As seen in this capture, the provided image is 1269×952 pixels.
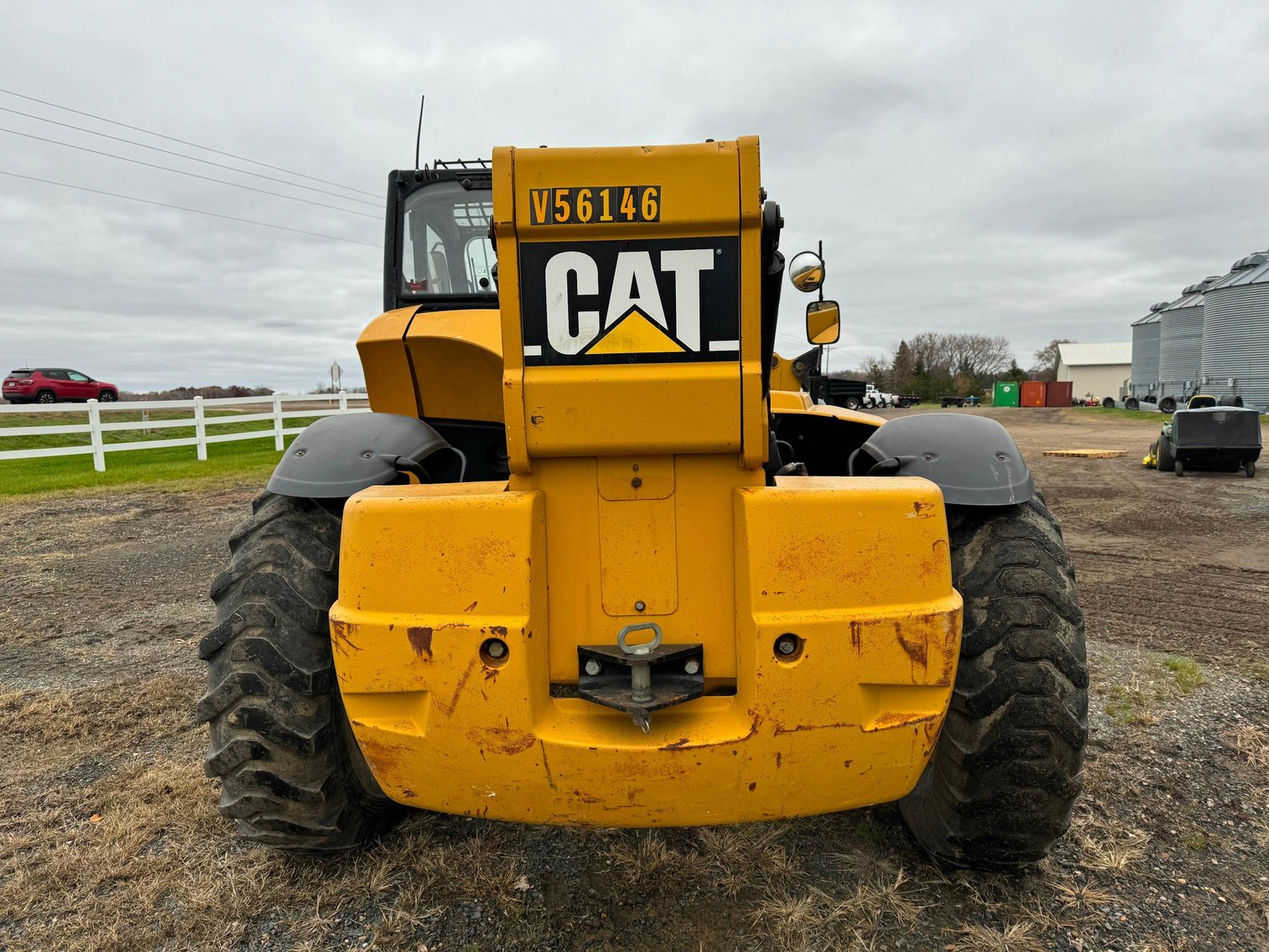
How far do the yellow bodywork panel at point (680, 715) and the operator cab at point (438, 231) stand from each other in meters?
2.37

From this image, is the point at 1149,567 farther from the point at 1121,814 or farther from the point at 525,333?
the point at 525,333

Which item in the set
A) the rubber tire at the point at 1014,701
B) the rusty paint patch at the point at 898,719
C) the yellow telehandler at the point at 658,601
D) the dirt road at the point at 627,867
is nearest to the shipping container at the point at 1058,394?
the dirt road at the point at 627,867

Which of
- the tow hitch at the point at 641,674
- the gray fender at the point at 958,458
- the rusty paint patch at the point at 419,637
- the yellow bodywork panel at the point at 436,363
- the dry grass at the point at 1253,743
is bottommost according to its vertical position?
the dry grass at the point at 1253,743

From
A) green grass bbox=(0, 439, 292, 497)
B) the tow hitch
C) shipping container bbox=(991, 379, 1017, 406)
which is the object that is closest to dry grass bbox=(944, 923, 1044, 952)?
the tow hitch

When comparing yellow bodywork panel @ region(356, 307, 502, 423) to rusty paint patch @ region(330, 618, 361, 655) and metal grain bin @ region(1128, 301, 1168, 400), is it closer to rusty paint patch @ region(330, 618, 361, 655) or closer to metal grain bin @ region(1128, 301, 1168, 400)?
rusty paint patch @ region(330, 618, 361, 655)

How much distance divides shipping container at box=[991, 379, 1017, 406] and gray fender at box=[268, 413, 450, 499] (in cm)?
6711

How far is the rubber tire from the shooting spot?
212 cm

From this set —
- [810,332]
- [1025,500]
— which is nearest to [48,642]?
[810,332]

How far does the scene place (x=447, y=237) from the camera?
4.11 meters

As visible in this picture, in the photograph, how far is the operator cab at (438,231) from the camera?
406 cm

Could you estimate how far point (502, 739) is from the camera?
190cm

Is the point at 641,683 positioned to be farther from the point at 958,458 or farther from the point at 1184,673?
the point at 1184,673

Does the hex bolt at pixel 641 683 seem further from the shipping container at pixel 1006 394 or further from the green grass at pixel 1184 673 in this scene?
the shipping container at pixel 1006 394

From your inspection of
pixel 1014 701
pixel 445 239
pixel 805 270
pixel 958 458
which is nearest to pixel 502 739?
pixel 1014 701
